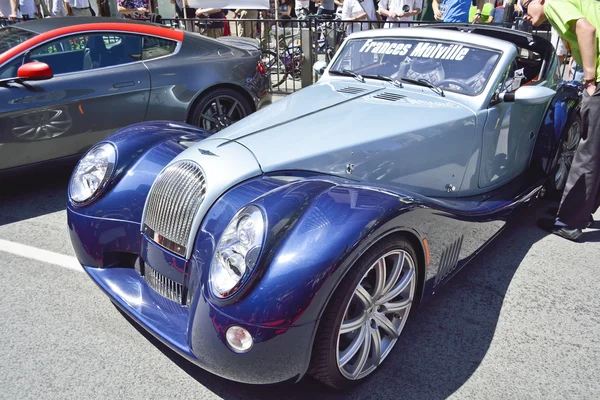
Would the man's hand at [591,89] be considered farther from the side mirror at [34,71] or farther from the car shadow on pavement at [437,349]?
the side mirror at [34,71]

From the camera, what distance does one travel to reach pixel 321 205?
210cm

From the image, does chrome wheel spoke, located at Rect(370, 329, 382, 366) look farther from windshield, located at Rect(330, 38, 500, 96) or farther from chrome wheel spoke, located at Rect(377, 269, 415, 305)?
windshield, located at Rect(330, 38, 500, 96)

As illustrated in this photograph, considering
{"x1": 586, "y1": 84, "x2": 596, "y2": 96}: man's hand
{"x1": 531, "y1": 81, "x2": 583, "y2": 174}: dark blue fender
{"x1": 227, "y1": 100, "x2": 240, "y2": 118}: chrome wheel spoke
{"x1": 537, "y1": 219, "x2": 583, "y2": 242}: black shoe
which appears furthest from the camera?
{"x1": 227, "y1": 100, "x2": 240, "y2": 118}: chrome wheel spoke

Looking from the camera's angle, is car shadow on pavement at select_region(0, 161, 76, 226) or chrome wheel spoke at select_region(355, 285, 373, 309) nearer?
chrome wheel spoke at select_region(355, 285, 373, 309)

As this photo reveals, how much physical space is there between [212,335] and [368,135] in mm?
→ 1432

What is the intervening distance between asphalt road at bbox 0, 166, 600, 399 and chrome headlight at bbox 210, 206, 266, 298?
634 millimetres

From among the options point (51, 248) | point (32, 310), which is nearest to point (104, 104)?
point (51, 248)

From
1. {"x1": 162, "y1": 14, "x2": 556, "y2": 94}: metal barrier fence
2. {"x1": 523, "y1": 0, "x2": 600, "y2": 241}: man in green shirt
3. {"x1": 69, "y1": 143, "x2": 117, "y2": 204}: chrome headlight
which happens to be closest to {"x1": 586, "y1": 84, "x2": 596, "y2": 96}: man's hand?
{"x1": 523, "y1": 0, "x2": 600, "y2": 241}: man in green shirt

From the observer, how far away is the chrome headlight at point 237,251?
1.96m

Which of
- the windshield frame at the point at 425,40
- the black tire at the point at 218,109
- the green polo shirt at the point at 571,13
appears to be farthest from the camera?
the black tire at the point at 218,109

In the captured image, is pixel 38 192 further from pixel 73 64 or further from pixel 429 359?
pixel 429 359

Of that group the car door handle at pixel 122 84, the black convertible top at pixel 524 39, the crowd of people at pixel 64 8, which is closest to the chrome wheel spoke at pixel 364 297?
the black convertible top at pixel 524 39

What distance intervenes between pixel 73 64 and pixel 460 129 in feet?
11.6

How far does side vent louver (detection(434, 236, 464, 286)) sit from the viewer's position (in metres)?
2.66
